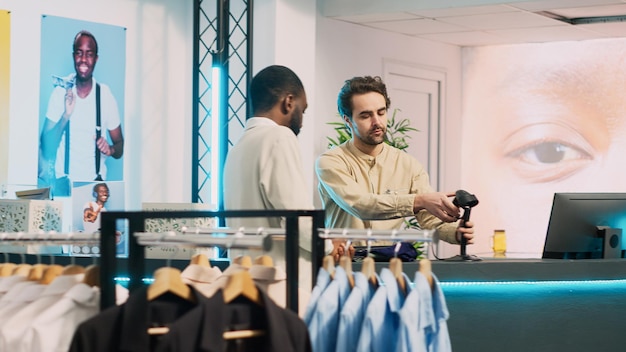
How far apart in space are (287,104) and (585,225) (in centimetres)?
169

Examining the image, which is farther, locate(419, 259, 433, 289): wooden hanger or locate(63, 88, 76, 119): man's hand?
locate(63, 88, 76, 119): man's hand

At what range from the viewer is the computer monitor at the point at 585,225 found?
4668 mm

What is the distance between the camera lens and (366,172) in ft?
16.3

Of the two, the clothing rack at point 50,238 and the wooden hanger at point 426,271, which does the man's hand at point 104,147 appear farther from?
the wooden hanger at point 426,271

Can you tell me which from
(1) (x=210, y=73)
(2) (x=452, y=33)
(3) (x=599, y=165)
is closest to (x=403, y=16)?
(2) (x=452, y=33)

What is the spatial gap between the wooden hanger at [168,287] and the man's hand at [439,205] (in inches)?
89.8

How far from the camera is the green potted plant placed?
7.46 meters

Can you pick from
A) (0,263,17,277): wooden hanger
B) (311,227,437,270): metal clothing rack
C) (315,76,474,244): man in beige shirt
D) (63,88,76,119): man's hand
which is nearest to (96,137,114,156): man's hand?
(63,88,76,119): man's hand

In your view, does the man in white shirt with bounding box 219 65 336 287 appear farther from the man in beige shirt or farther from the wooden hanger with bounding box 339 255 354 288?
the man in beige shirt

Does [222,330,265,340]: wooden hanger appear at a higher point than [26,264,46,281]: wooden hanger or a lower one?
lower

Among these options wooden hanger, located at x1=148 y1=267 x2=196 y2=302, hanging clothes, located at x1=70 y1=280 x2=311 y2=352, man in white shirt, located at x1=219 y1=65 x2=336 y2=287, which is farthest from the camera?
man in white shirt, located at x1=219 y1=65 x2=336 y2=287

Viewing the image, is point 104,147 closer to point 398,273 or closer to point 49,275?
point 49,275

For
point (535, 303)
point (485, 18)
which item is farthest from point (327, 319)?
point (485, 18)

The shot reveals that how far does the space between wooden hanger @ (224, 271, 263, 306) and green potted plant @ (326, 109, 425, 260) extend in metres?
4.91
